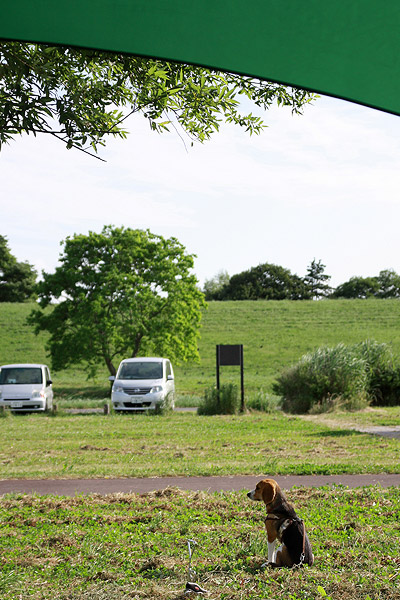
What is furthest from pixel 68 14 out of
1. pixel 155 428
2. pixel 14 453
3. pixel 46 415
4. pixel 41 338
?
pixel 41 338

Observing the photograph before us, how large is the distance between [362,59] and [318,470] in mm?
6219

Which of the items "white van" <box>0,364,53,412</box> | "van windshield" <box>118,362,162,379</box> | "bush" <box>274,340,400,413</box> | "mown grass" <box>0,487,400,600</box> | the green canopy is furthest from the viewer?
"bush" <box>274,340,400,413</box>

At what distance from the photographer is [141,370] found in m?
17.8

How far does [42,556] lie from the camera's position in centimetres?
489

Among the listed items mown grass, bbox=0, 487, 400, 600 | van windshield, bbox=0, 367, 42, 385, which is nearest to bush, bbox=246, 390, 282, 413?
van windshield, bbox=0, 367, 42, 385

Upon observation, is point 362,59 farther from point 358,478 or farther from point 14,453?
point 14,453

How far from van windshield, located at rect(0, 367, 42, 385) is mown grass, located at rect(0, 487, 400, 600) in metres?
11.3

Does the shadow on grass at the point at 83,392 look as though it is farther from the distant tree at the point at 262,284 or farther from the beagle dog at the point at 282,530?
the distant tree at the point at 262,284

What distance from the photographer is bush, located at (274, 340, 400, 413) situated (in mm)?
17984

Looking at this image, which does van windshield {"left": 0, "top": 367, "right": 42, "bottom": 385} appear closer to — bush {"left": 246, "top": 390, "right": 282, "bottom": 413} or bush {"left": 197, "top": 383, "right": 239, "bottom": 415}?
bush {"left": 197, "top": 383, "right": 239, "bottom": 415}

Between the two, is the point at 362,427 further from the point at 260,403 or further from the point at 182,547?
the point at 182,547

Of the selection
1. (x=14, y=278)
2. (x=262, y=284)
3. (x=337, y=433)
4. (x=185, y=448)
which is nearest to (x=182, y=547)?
(x=185, y=448)

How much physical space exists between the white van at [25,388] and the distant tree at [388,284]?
72316 millimetres

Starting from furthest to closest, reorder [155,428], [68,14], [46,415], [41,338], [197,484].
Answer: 1. [41,338]
2. [46,415]
3. [155,428]
4. [197,484]
5. [68,14]
